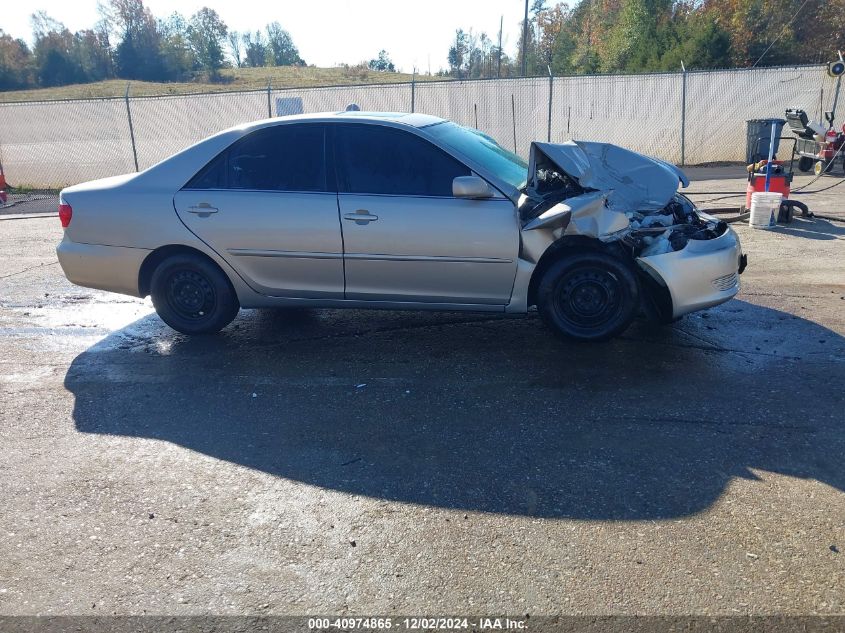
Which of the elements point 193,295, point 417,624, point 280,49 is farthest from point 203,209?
point 280,49

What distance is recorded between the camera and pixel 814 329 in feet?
18.4

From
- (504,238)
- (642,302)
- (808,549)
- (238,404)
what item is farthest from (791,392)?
(238,404)

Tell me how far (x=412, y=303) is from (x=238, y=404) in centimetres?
152

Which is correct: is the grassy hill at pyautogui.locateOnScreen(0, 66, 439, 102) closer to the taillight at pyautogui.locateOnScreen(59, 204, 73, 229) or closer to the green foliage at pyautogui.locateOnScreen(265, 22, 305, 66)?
the green foliage at pyautogui.locateOnScreen(265, 22, 305, 66)

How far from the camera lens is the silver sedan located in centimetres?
515

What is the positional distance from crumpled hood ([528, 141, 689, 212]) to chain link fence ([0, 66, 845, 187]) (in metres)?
12.0

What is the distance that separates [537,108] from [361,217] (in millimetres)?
13349

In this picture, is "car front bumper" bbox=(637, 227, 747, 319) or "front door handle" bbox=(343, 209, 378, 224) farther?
"front door handle" bbox=(343, 209, 378, 224)

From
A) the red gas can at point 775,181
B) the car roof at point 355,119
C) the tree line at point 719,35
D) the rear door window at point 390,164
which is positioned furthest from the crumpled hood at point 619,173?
the tree line at point 719,35

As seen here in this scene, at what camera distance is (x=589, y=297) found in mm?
5234

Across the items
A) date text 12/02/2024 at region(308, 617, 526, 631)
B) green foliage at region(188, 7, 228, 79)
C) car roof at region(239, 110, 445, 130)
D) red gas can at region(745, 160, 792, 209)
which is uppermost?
green foliage at region(188, 7, 228, 79)

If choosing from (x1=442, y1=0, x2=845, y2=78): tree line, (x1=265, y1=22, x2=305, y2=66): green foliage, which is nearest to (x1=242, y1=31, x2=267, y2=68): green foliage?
(x1=265, y1=22, x2=305, y2=66): green foliage

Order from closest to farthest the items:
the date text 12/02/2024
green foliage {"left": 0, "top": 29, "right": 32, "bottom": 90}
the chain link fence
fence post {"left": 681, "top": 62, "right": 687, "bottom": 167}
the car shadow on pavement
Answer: the date text 12/02/2024 < the car shadow on pavement < fence post {"left": 681, "top": 62, "right": 687, "bottom": 167} < the chain link fence < green foliage {"left": 0, "top": 29, "right": 32, "bottom": 90}

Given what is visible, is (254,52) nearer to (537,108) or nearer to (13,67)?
(13,67)
